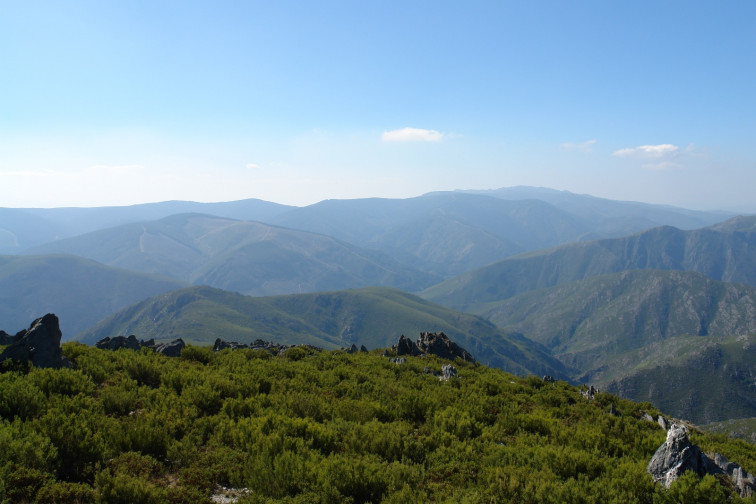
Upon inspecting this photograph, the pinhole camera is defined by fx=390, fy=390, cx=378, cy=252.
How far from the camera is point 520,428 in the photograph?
14.9 metres

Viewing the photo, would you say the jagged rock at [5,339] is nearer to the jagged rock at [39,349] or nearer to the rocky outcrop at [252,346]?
the jagged rock at [39,349]

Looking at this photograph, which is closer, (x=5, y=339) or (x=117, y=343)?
(x=5, y=339)

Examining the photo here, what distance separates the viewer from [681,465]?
10.7m

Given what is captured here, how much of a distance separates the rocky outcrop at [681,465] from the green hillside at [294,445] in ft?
1.60

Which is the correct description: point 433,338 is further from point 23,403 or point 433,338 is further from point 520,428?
point 23,403

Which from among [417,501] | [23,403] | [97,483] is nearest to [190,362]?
[23,403]

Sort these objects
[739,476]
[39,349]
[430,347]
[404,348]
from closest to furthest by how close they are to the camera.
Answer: [739,476] → [39,349] → [404,348] → [430,347]

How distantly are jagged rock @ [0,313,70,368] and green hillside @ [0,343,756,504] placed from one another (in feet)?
3.75

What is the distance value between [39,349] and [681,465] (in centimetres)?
2295

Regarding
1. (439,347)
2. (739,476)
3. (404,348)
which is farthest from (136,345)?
(739,476)

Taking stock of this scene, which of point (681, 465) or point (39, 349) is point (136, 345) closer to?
point (39, 349)

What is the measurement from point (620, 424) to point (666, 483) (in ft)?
21.5

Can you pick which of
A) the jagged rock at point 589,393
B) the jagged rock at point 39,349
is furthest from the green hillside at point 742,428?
the jagged rock at point 39,349

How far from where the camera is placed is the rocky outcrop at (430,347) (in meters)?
34.7
